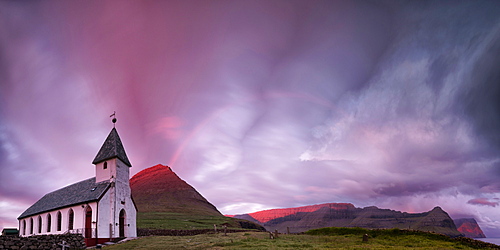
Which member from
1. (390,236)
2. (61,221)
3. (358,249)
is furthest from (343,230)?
(61,221)

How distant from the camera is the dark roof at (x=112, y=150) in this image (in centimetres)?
4934

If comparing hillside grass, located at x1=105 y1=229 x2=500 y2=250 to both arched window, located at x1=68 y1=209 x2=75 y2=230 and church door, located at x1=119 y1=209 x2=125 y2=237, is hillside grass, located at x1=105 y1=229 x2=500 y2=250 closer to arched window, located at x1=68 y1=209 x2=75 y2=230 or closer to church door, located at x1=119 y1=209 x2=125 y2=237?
church door, located at x1=119 y1=209 x2=125 y2=237

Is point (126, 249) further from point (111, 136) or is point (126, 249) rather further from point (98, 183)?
point (111, 136)

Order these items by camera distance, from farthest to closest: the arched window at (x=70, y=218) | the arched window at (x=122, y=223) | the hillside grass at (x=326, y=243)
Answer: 1. the arched window at (x=122, y=223)
2. the arched window at (x=70, y=218)
3. the hillside grass at (x=326, y=243)

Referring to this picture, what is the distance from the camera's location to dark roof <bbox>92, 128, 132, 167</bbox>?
162 ft

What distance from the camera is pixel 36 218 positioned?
5634 cm

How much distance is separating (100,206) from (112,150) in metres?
9.73

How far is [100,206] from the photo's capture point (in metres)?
44.2

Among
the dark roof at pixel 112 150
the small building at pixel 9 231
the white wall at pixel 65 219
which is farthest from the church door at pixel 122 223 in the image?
the small building at pixel 9 231

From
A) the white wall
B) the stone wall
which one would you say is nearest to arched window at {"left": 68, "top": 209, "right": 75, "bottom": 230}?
the white wall

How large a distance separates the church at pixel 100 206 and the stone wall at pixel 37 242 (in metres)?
3.68

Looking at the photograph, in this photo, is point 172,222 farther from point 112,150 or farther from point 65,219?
point 112,150

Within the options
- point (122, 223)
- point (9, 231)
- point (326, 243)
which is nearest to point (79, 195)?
point (122, 223)

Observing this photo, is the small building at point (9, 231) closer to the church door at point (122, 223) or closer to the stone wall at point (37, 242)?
the church door at point (122, 223)
